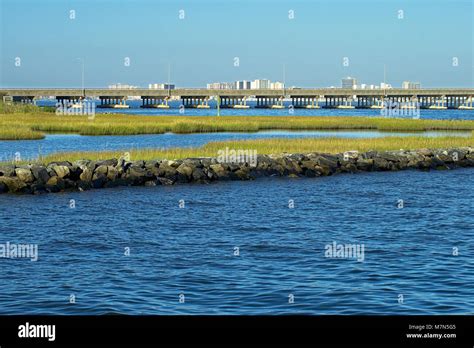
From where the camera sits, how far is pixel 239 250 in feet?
64.2

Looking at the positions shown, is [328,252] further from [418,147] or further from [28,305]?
[418,147]

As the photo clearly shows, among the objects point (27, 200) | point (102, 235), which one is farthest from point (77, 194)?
point (102, 235)

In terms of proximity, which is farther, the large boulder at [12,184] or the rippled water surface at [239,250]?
the large boulder at [12,184]

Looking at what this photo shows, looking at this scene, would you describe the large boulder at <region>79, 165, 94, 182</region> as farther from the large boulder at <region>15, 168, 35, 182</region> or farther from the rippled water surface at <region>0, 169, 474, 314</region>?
the large boulder at <region>15, 168, 35, 182</region>

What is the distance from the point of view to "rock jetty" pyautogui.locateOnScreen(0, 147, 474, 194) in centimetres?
3177

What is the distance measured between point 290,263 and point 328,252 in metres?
1.74

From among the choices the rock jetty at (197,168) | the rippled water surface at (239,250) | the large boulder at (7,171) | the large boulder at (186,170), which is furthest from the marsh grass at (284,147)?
the rippled water surface at (239,250)

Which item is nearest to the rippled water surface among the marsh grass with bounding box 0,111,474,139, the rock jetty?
the rock jetty

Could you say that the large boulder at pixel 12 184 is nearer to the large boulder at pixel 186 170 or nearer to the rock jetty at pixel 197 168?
the rock jetty at pixel 197 168

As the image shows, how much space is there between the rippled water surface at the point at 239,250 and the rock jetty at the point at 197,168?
135 cm

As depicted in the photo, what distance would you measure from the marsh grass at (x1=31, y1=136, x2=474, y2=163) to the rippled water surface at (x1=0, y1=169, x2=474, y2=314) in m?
7.28

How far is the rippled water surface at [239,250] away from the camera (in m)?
14.3

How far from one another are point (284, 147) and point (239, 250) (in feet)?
91.1
